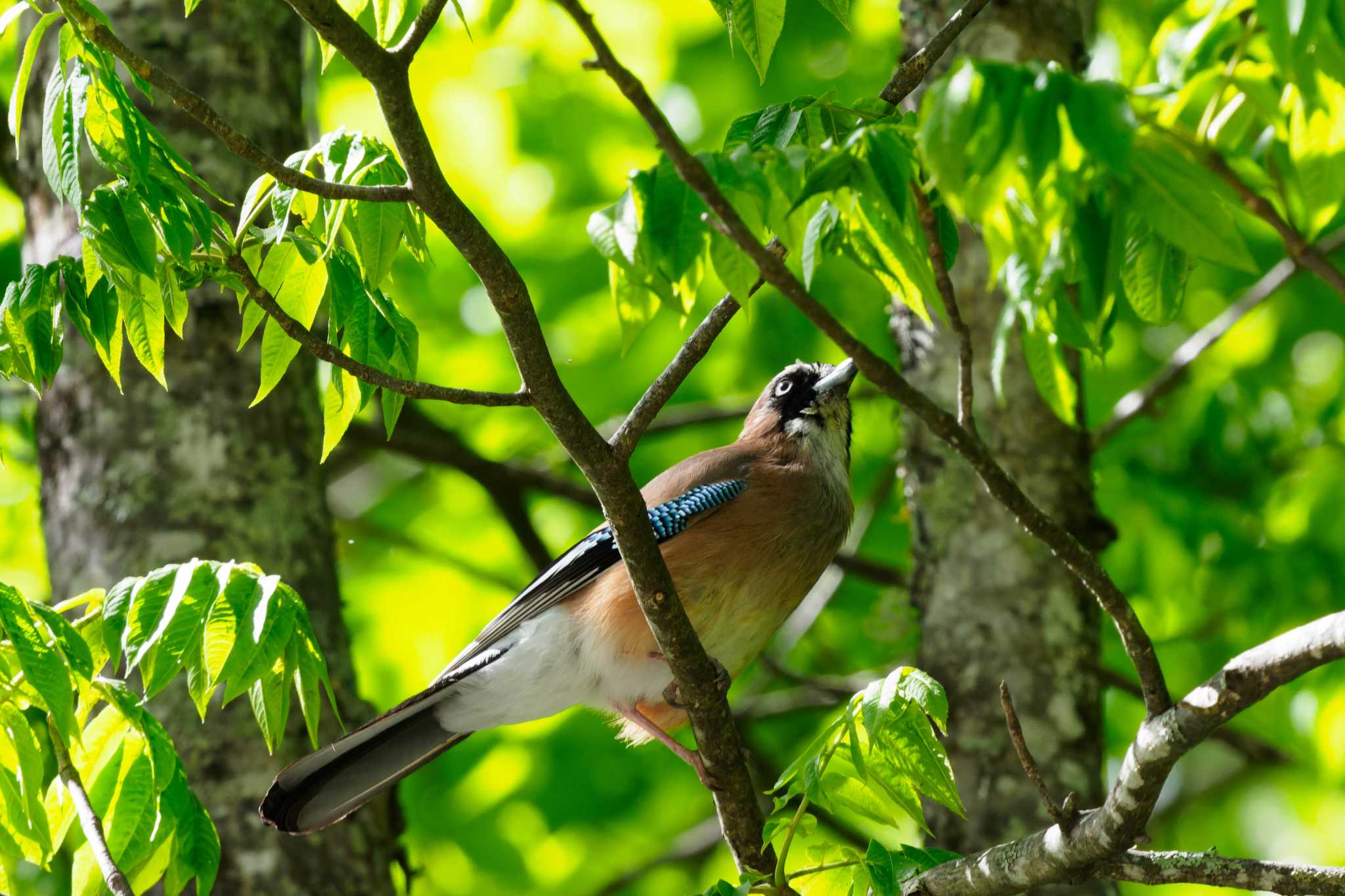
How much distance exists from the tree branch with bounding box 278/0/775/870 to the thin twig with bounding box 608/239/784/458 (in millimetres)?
43

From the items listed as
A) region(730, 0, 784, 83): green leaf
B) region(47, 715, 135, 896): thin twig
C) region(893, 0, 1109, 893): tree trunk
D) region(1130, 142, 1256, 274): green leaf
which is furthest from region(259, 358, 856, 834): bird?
region(1130, 142, 1256, 274): green leaf

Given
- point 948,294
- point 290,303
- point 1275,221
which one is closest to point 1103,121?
point 948,294

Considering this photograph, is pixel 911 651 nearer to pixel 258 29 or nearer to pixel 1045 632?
pixel 1045 632

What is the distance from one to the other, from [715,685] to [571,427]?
0.90 metres

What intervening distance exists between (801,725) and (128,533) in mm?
4092

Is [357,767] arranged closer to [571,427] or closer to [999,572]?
[571,427]

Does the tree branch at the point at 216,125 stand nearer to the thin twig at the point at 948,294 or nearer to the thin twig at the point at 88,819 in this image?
the thin twig at the point at 948,294

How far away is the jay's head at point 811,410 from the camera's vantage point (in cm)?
510

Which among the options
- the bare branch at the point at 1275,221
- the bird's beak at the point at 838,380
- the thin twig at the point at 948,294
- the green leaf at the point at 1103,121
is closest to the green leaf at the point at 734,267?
the thin twig at the point at 948,294

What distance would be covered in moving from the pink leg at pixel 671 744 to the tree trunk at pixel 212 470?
0.91m

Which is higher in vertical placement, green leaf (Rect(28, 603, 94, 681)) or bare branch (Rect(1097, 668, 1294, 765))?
green leaf (Rect(28, 603, 94, 681))

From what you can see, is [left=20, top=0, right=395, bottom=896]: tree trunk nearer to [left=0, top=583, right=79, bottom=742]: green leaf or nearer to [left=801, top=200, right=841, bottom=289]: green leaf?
[left=0, top=583, right=79, bottom=742]: green leaf

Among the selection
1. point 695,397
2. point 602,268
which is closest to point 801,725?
point 695,397

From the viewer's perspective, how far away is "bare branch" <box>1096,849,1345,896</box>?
230cm
